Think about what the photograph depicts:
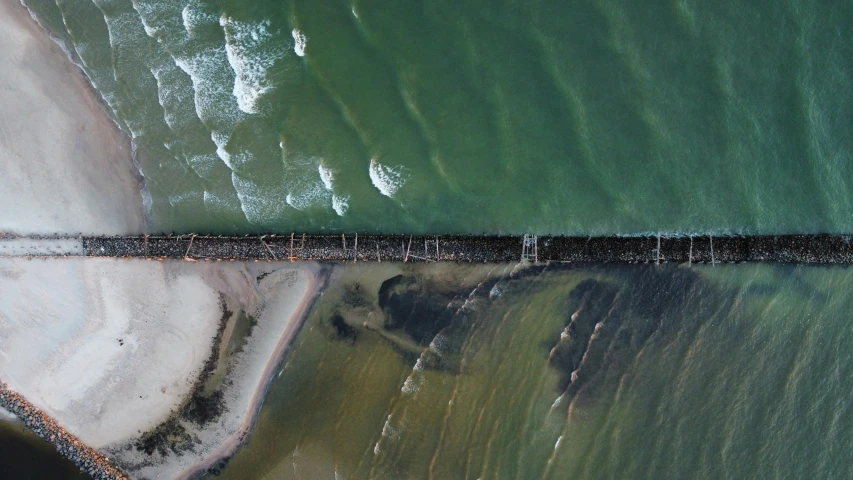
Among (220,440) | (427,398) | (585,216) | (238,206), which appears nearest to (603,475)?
(427,398)

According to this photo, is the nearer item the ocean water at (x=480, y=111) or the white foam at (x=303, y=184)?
the ocean water at (x=480, y=111)

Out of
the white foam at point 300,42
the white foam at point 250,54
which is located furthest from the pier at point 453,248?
the white foam at point 300,42

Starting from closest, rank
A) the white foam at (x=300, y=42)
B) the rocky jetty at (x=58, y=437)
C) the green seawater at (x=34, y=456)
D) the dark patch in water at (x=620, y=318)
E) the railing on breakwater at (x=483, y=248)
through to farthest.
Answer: the railing on breakwater at (x=483, y=248) → the dark patch in water at (x=620, y=318) → the white foam at (x=300, y=42) → the rocky jetty at (x=58, y=437) → the green seawater at (x=34, y=456)

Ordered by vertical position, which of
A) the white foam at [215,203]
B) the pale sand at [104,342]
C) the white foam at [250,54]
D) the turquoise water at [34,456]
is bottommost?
the turquoise water at [34,456]

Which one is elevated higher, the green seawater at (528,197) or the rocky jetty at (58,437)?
the green seawater at (528,197)

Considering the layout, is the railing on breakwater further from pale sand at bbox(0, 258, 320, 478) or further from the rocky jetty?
the rocky jetty

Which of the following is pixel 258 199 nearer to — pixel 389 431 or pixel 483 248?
pixel 483 248

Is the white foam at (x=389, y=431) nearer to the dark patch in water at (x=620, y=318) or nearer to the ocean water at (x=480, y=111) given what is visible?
the dark patch in water at (x=620, y=318)

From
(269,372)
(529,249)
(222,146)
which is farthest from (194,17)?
(529,249)

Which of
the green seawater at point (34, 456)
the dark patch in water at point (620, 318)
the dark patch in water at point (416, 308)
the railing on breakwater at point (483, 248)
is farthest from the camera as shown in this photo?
the green seawater at point (34, 456)
